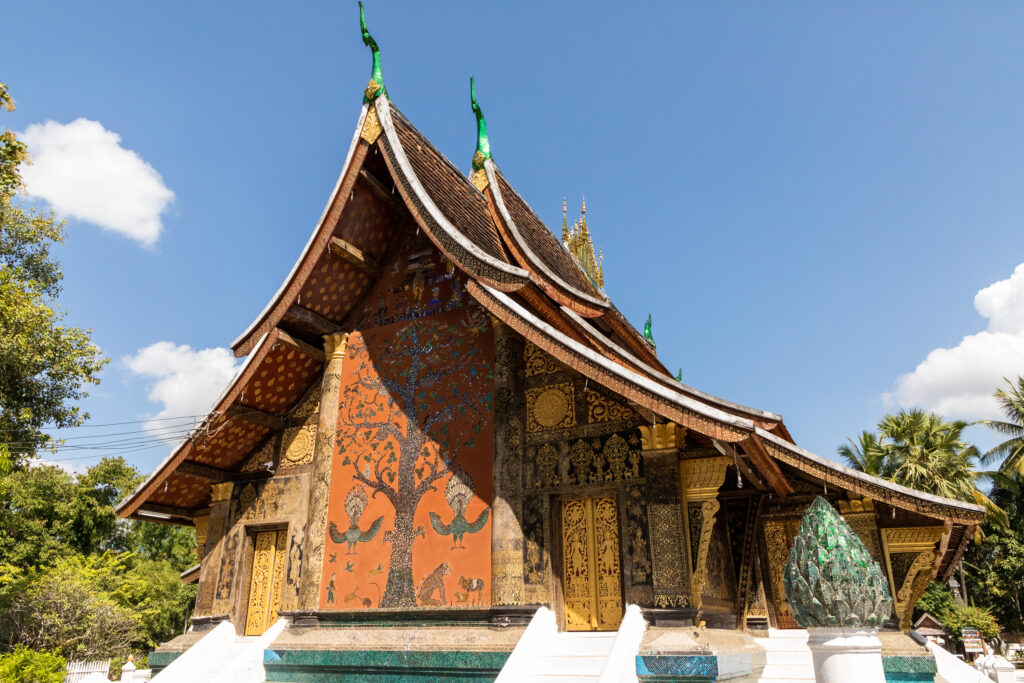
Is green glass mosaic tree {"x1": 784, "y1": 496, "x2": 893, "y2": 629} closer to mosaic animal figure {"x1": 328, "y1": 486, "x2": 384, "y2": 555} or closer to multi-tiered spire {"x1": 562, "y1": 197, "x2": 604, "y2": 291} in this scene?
mosaic animal figure {"x1": 328, "y1": 486, "x2": 384, "y2": 555}

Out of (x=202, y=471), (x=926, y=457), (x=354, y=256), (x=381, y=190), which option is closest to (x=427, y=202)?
(x=381, y=190)

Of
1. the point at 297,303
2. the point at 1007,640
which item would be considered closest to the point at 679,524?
the point at 297,303

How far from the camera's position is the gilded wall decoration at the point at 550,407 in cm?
715

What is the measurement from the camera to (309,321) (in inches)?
342

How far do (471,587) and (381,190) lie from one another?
479 cm

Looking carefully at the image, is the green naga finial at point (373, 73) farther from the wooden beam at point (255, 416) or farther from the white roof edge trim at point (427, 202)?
the wooden beam at point (255, 416)

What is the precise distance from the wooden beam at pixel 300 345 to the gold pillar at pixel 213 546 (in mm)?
1979

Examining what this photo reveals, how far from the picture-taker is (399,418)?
8109 mm

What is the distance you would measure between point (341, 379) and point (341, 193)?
229cm

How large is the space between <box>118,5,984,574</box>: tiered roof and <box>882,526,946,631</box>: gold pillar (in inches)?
13.6

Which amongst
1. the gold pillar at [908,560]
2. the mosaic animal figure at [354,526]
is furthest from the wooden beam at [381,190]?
the gold pillar at [908,560]

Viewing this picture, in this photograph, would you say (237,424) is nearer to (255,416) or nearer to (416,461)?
(255,416)

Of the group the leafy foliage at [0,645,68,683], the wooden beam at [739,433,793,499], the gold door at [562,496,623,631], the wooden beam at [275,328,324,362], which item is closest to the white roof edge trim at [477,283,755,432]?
the wooden beam at [739,433,793,499]

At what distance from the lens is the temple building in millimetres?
6273
